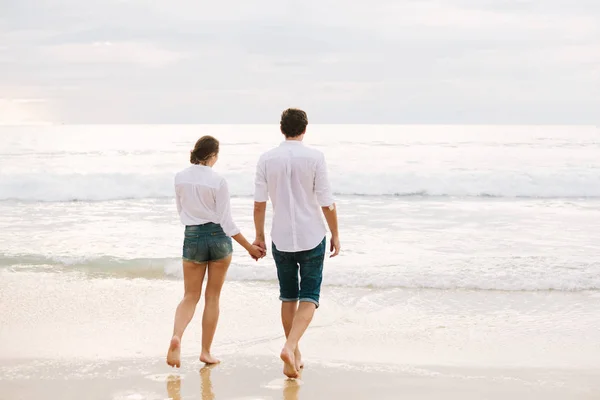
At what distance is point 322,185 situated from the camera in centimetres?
433

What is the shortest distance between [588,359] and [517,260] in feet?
12.9

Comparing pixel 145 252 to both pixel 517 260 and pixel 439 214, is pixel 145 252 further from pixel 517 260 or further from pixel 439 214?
pixel 439 214

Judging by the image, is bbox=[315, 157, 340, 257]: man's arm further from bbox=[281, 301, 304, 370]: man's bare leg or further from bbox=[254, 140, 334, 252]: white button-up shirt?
bbox=[281, 301, 304, 370]: man's bare leg

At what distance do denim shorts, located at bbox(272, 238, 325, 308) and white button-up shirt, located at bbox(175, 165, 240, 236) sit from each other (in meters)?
0.40

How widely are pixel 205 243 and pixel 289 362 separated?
1011mm

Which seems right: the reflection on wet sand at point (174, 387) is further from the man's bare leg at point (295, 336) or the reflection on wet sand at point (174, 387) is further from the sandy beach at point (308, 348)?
the man's bare leg at point (295, 336)

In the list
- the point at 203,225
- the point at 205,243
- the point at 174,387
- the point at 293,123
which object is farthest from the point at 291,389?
the point at 293,123

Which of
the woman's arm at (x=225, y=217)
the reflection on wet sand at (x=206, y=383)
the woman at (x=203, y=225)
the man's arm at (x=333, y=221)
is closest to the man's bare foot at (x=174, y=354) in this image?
the woman at (x=203, y=225)

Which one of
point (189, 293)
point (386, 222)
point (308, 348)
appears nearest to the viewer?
point (189, 293)

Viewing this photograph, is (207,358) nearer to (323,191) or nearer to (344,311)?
(323,191)

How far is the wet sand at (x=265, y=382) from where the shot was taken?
4289 mm

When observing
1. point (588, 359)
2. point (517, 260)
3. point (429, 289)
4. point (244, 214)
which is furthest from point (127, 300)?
point (244, 214)

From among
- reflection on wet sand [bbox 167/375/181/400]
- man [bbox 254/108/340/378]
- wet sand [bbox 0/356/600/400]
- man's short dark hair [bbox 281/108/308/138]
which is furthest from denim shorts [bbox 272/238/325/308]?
reflection on wet sand [bbox 167/375/181/400]

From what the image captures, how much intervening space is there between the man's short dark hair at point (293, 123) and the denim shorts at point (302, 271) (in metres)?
0.76
